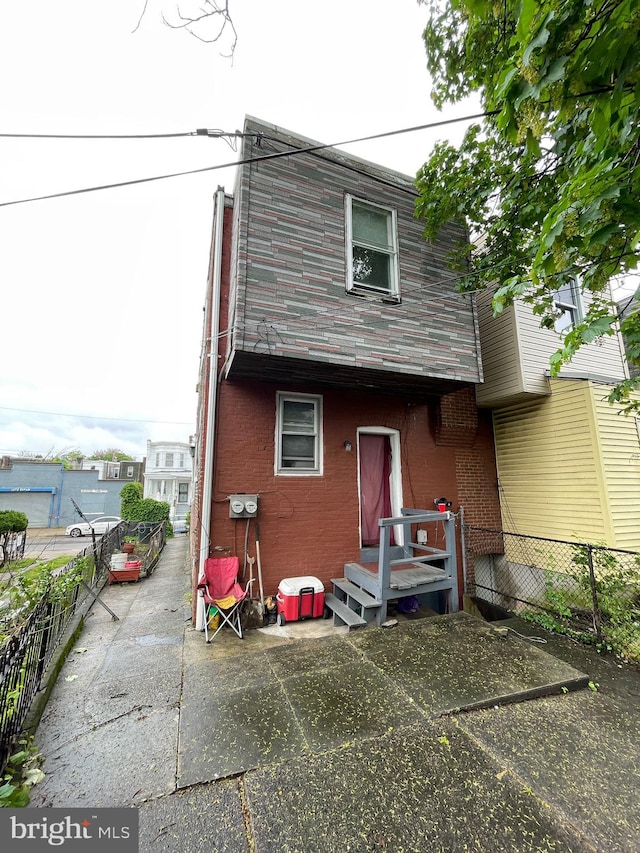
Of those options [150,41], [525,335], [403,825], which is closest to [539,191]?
[525,335]

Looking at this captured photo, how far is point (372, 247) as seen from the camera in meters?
5.55

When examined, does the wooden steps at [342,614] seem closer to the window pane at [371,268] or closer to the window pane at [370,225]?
the window pane at [371,268]

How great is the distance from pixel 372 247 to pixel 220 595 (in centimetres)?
577

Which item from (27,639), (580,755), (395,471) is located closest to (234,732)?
(27,639)

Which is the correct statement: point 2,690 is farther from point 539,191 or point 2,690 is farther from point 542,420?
point 542,420

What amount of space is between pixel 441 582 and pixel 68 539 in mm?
20351

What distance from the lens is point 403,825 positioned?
6.06 ft

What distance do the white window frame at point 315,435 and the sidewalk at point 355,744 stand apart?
239cm

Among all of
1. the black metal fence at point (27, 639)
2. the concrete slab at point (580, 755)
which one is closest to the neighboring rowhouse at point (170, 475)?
the black metal fence at point (27, 639)

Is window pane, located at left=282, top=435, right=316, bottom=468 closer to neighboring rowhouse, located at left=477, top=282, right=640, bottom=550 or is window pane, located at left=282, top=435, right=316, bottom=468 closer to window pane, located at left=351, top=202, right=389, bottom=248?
window pane, located at left=351, top=202, right=389, bottom=248

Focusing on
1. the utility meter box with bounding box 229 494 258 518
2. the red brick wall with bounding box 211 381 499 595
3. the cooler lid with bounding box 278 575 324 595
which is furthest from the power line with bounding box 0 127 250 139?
the cooler lid with bounding box 278 575 324 595

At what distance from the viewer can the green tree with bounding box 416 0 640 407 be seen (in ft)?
6.49

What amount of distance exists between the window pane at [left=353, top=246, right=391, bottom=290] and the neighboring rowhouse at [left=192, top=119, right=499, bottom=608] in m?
0.02

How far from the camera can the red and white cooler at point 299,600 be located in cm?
476
